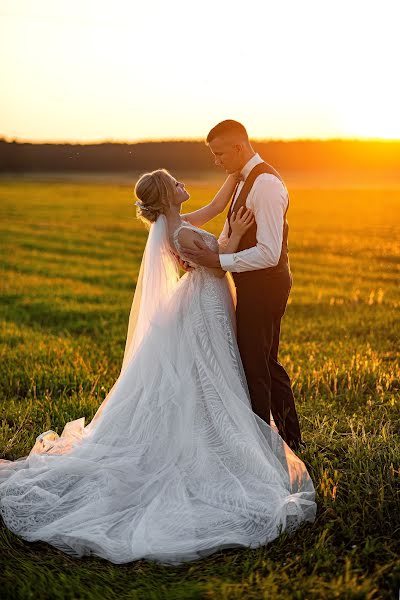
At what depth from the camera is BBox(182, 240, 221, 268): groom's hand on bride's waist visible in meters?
6.36

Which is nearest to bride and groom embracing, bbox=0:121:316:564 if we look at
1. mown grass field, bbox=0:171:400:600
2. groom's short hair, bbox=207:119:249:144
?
groom's short hair, bbox=207:119:249:144

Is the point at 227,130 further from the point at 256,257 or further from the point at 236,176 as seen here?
the point at 256,257

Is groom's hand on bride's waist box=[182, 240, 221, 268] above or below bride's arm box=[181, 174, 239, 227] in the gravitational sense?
below

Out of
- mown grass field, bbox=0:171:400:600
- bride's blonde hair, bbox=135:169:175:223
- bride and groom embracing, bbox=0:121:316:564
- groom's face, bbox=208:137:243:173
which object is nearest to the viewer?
mown grass field, bbox=0:171:400:600

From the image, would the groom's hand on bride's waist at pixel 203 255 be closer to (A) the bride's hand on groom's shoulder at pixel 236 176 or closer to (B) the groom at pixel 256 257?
(B) the groom at pixel 256 257

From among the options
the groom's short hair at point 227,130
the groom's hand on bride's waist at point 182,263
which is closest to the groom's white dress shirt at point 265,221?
the groom's short hair at point 227,130

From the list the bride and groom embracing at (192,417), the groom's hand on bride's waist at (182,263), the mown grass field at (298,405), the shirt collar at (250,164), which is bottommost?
the mown grass field at (298,405)

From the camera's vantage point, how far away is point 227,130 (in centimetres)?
617

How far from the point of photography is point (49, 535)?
217 inches

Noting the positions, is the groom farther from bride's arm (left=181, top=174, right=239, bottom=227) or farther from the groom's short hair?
bride's arm (left=181, top=174, right=239, bottom=227)

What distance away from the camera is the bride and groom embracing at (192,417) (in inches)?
218

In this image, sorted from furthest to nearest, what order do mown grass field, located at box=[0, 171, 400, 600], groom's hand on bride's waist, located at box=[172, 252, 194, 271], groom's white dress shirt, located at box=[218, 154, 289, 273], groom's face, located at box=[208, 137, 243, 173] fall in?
groom's hand on bride's waist, located at box=[172, 252, 194, 271] → groom's face, located at box=[208, 137, 243, 173] → groom's white dress shirt, located at box=[218, 154, 289, 273] → mown grass field, located at box=[0, 171, 400, 600]

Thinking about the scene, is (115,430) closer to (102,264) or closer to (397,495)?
(397,495)

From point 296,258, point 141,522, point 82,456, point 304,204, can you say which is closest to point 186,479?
point 141,522
